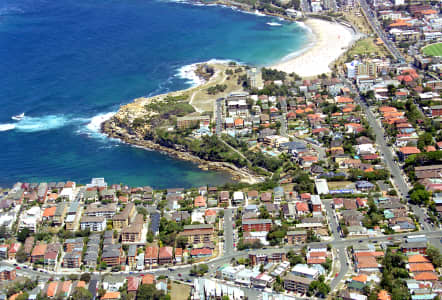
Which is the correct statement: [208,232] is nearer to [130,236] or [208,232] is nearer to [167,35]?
[130,236]

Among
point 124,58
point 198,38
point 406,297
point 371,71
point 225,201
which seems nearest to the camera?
point 406,297

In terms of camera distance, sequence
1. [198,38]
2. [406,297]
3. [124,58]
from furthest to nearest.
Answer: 1. [198,38]
2. [124,58]
3. [406,297]

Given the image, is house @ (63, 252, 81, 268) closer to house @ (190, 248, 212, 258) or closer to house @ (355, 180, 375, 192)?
house @ (190, 248, 212, 258)

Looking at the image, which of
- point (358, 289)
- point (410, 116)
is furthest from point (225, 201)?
point (410, 116)

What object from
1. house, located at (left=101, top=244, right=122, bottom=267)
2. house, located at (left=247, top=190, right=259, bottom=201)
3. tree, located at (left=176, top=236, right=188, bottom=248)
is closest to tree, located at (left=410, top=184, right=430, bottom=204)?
house, located at (left=247, top=190, right=259, bottom=201)

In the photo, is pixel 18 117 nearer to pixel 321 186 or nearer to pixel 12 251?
pixel 12 251

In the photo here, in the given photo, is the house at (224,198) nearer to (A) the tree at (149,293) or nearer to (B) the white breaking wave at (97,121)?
(A) the tree at (149,293)

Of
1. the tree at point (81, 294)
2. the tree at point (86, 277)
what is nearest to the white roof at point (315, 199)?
the tree at point (86, 277)
